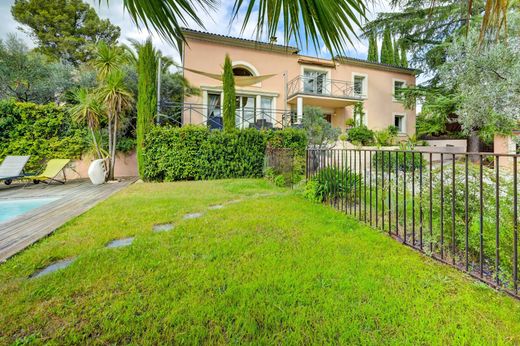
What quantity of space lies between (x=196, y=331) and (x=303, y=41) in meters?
1.87

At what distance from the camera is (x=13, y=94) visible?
1097 cm

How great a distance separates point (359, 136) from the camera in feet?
48.6

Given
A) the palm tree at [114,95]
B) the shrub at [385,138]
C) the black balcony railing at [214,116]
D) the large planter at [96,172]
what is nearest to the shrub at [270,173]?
the black balcony railing at [214,116]

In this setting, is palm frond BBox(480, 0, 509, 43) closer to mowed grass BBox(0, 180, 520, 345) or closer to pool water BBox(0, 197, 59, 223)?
mowed grass BBox(0, 180, 520, 345)

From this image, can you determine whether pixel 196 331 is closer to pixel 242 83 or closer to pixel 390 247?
pixel 390 247

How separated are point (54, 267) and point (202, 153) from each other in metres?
6.38

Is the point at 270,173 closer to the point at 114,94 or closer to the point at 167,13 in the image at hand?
the point at 114,94

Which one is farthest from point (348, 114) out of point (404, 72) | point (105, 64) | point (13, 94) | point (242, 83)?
point (13, 94)

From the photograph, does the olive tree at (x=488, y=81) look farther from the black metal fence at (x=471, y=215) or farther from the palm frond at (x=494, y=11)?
the palm frond at (x=494, y=11)

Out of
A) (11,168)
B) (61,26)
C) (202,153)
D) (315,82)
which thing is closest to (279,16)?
(202,153)

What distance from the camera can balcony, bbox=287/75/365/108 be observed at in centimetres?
1486

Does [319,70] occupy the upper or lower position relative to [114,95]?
upper

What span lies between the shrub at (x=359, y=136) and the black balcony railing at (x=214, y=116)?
12.0ft

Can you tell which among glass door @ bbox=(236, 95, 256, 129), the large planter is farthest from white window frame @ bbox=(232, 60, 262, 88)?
the large planter
